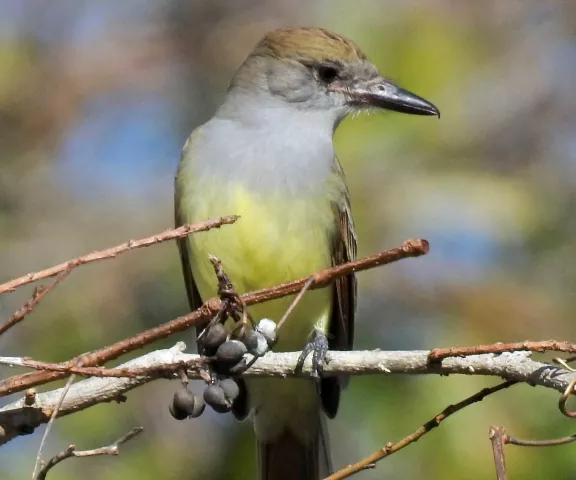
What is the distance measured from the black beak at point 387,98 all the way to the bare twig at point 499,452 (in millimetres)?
2065

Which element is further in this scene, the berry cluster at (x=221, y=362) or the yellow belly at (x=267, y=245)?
the yellow belly at (x=267, y=245)

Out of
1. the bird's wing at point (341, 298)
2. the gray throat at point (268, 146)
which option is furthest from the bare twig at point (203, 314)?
the bird's wing at point (341, 298)

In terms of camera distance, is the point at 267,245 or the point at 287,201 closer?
the point at 267,245

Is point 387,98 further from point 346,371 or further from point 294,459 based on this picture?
point 346,371

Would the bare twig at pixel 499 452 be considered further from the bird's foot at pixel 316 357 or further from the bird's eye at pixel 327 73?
the bird's eye at pixel 327 73

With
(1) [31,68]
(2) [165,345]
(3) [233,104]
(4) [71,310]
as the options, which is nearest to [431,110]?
(3) [233,104]

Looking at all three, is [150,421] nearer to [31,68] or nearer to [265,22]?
[31,68]

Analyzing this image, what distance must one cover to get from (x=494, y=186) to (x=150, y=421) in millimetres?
1689

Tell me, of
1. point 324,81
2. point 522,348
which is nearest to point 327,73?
point 324,81

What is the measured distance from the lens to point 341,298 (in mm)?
3604

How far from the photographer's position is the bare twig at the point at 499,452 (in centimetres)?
163

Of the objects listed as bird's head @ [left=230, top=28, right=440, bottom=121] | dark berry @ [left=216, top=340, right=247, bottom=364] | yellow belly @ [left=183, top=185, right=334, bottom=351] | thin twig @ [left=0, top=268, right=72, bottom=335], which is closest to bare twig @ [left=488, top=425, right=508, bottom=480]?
dark berry @ [left=216, top=340, right=247, bottom=364]

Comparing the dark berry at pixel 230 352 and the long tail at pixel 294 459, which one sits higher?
the dark berry at pixel 230 352

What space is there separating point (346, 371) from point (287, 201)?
1017mm
